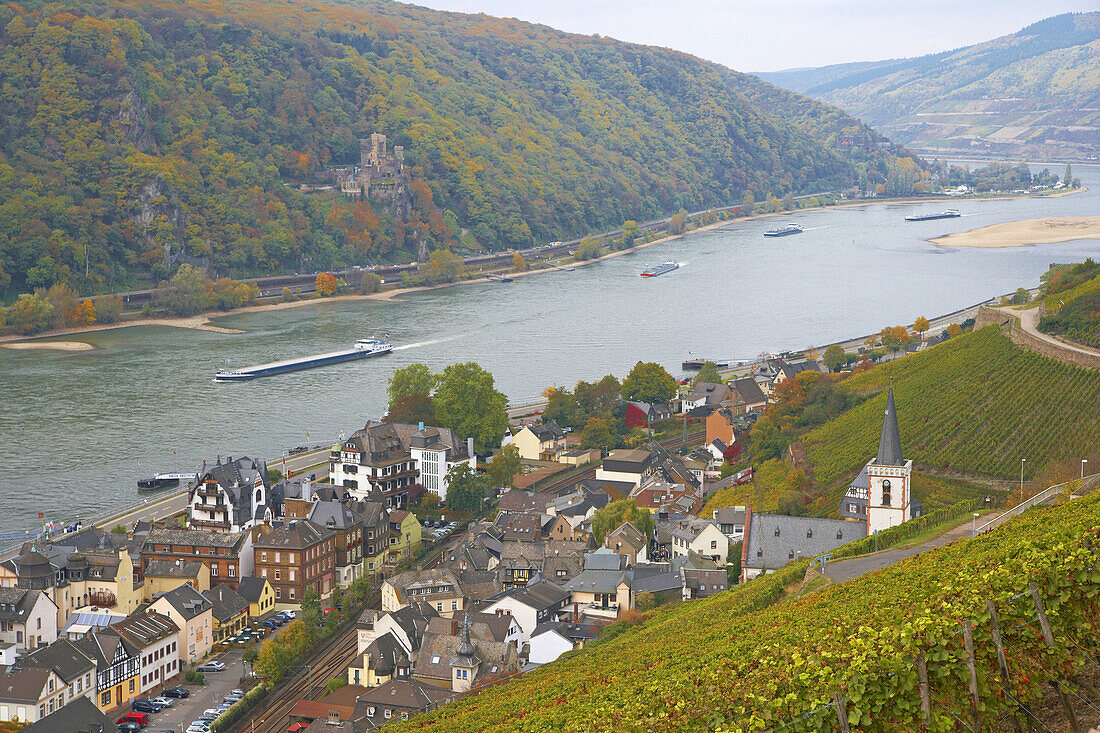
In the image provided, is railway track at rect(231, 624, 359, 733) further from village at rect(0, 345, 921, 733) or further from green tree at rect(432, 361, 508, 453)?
green tree at rect(432, 361, 508, 453)

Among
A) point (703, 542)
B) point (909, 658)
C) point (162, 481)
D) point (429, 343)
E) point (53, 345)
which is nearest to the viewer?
point (909, 658)

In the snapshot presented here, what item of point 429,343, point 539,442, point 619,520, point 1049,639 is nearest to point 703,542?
point 619,520

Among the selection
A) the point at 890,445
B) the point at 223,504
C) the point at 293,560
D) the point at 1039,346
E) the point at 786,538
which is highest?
the point at 1039,346

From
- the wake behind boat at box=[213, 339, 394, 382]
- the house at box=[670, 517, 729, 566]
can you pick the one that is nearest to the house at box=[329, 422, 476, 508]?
the house at box=[670, 517, 729, 566]

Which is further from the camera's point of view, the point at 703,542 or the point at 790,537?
the point at 703,542

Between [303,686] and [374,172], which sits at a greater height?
[374,172]

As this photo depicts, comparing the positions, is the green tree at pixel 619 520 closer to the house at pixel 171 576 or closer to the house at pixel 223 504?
the house at pixel 223 504

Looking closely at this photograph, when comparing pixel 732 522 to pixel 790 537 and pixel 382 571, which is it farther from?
pixel 382 571
